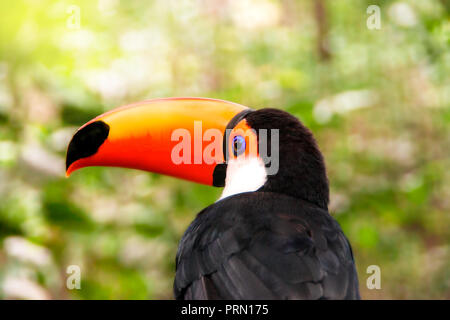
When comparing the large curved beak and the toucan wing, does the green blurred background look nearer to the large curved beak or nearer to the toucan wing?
the large curved beak

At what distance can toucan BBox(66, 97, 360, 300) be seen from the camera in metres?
1.59

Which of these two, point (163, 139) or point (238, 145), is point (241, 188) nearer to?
point (238, 145)

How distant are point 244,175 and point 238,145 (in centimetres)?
13

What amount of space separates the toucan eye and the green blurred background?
1011 millimetres

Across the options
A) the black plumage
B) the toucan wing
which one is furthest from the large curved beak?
the toucan wing

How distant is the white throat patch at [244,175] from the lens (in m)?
2.05

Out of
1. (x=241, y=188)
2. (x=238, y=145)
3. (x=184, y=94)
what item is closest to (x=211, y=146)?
(x=238, y=145)

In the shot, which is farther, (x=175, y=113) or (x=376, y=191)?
(x=376, y=191)

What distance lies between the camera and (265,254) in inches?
63.7

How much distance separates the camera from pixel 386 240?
5199 millimetres

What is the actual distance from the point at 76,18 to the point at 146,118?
1.20 metres

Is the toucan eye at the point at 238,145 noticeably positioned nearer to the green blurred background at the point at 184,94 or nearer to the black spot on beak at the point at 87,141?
the black spot on beak at the point at 87,141

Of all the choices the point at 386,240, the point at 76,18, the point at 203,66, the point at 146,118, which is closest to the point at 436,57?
the point at 146,118
